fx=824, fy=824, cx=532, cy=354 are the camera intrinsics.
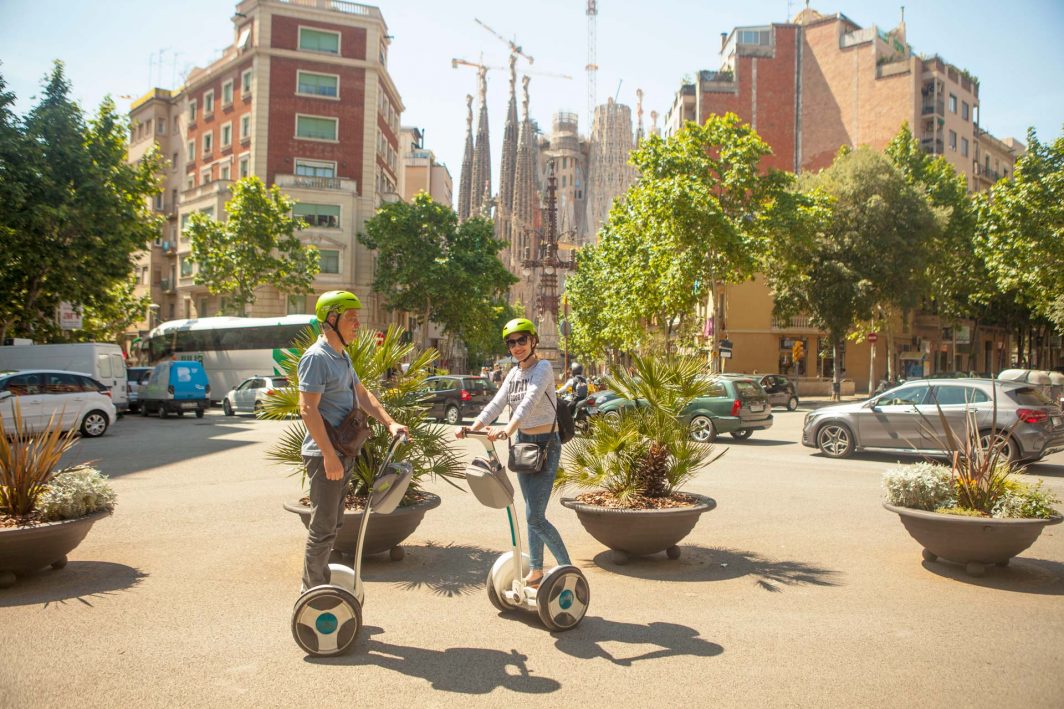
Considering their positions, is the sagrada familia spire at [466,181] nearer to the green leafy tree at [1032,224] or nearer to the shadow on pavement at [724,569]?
the green leafy tree at [1032,224]

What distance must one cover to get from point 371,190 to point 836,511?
44.1 meters

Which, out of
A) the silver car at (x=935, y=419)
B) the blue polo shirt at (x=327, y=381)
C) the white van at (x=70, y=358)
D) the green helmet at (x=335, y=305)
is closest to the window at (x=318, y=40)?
the white van at (x=70, y=358)

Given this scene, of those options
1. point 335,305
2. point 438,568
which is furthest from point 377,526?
point 335,305

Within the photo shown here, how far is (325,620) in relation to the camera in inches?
171

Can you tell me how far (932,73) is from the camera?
60.6 meters

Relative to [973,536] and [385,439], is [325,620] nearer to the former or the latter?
[385,439]

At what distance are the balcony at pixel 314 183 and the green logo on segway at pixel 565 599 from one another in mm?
45234

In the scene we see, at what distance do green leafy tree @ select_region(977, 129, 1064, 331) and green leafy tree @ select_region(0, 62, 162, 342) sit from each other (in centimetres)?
3074

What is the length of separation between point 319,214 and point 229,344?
1411cm

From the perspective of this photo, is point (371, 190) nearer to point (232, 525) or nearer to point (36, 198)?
point (36, 198)

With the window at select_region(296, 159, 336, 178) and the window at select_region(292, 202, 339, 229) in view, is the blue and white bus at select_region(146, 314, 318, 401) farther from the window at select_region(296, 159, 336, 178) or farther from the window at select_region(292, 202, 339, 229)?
the window at select_region(296, 159, 336, 178)

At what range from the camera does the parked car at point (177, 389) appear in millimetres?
27234

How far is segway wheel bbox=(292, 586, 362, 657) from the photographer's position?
14.1ft

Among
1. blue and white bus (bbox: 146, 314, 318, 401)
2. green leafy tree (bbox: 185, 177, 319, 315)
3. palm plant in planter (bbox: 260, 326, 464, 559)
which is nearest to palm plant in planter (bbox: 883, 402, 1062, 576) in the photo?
palm plant in planter (bbox: 260, 326, 464, 559)
